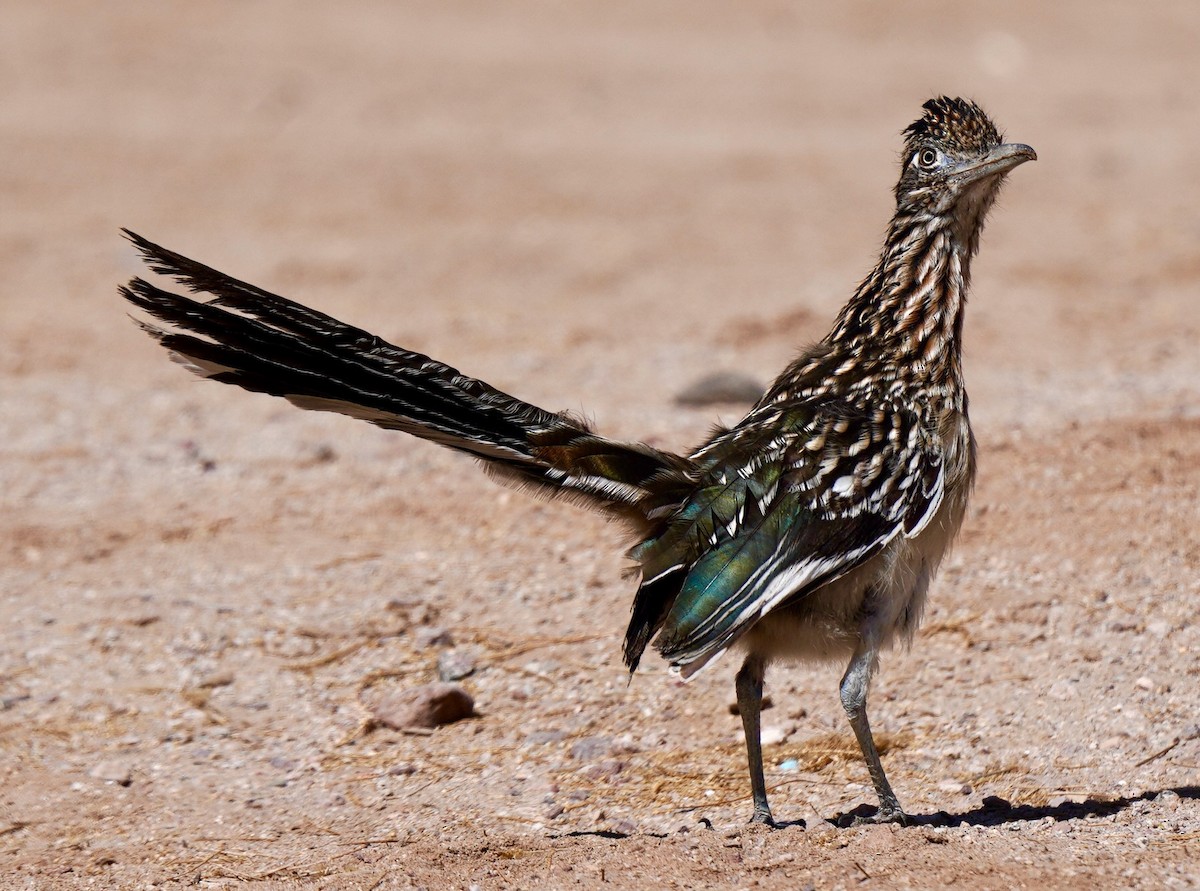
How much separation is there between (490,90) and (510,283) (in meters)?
5.50

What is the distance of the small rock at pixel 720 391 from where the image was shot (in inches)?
369

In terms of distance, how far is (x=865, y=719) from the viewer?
501cm

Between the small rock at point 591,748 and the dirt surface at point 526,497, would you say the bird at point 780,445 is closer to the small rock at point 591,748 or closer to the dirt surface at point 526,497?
the dirt surface at point 526,497

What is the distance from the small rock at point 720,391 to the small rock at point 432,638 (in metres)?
3.07

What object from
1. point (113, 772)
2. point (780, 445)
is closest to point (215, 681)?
point (113, 772)

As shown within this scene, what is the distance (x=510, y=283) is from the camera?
12.9 m

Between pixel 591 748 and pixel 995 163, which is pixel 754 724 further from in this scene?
pixel 995 163

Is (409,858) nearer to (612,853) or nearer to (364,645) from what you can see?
(612,853)

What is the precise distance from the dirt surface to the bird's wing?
69 cm

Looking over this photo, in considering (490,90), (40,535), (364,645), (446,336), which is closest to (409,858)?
(364,645)

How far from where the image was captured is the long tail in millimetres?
4465

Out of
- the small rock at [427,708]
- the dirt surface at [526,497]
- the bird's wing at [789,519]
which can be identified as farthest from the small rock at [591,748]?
the bird's wing at [789,519]

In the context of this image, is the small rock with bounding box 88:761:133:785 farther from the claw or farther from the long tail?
the claw

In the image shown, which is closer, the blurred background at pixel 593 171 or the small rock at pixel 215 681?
the small rock at pixel 215 681
